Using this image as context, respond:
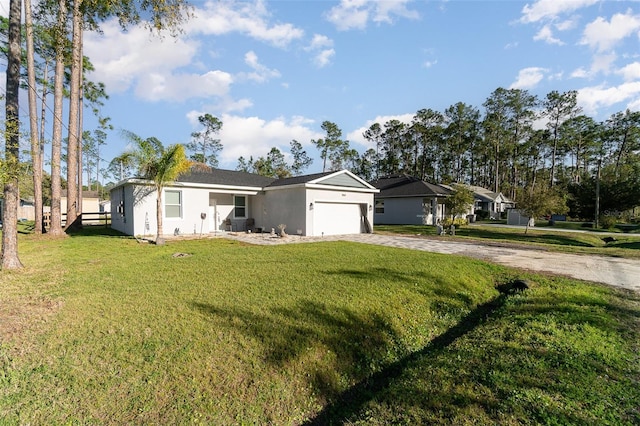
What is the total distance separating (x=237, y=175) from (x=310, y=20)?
1028cm

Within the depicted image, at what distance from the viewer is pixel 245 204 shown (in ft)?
59.3

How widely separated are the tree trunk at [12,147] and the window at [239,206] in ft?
34.6

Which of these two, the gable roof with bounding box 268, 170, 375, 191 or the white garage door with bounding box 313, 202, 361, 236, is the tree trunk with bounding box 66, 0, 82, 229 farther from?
the white garage door with bounding box 313, 202, 361, 236

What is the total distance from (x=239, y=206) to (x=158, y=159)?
6.34 meters

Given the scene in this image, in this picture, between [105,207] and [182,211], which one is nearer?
[182,211]

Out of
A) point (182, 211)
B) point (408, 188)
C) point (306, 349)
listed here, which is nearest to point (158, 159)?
point (182, 211)

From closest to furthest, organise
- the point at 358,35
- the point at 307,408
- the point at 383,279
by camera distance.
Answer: the point at 307,408
the point at 383,279
the point at 358,35

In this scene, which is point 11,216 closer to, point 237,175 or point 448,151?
point 237,175

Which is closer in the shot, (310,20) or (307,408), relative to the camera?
(307,408)

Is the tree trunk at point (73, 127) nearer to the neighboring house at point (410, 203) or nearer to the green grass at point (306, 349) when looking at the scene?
the green grass at point (306, 349)

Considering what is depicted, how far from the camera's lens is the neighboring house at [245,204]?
14.3 metres

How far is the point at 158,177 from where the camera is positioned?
39.2 feet

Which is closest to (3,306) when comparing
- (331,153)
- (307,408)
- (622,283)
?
(307,408)

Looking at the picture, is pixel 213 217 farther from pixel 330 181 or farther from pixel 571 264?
pixel 571 264
